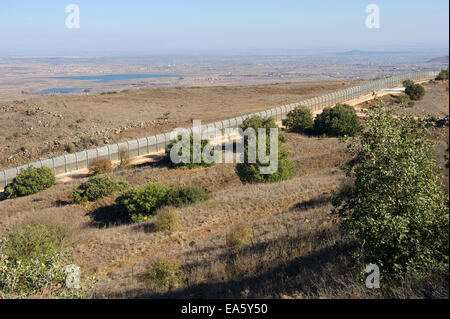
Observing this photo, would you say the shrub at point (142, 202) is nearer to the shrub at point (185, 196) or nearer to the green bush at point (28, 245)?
the shrub at point (185, 196)

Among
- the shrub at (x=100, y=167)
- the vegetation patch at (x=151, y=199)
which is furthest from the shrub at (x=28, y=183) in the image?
the vegetation patch at (x=151, y=199)

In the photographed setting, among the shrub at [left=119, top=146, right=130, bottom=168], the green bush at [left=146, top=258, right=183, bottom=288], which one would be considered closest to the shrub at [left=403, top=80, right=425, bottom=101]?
the shrub at [left=119, top=146, right=130, bottom=168]

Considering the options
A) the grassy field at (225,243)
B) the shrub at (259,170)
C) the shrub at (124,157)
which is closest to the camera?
the grassy field at (225,243)

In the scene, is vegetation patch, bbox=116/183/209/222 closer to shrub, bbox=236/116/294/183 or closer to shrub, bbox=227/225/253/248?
shrub, bbox=236/116/294/183

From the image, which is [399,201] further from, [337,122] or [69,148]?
[69,148]

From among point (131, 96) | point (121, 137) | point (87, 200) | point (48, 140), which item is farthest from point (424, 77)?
point (87, 200)

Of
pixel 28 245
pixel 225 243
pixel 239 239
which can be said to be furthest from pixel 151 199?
pixel 239 239

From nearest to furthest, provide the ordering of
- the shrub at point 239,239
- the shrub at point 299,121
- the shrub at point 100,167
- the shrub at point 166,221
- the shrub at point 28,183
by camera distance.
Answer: the shrub at point 239,239
the shrub at point 166,221
the shrub at point 28,183
the shrub at point 100,167
the shrub at point 299,121
